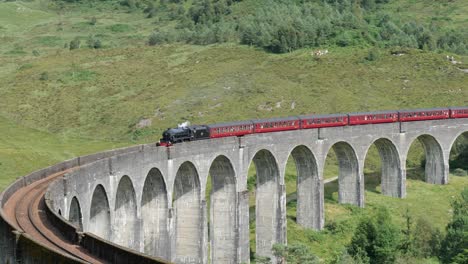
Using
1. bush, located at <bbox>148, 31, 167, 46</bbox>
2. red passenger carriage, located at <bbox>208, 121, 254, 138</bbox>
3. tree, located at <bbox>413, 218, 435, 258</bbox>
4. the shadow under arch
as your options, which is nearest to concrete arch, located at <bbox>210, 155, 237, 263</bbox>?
red passenger carriage, located at <bbox>208, 121, 254, 138</bbox>

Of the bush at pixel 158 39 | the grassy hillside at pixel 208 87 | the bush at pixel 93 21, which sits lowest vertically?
the grassy hillside at pixel 208 87

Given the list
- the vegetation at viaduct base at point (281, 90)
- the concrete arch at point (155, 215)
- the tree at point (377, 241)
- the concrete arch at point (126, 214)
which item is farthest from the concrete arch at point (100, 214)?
the tree at point (377, 241)

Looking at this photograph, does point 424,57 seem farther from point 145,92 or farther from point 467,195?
point 467,195

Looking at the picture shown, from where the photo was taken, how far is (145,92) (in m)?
114

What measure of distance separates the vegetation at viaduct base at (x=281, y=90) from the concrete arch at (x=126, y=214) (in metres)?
12.9

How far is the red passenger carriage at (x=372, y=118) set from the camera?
74938 millimetres

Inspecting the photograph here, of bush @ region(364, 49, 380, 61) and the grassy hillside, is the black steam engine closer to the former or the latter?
the grassy hillside

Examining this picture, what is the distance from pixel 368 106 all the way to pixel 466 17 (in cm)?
7004

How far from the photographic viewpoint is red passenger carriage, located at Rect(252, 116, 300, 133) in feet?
222

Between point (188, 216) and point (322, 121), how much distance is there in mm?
19508

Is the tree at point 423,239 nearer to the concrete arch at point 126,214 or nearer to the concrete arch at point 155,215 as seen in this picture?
the concrete arch at point 155,215

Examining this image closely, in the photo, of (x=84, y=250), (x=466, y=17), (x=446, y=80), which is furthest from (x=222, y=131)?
(x=466, y=17)

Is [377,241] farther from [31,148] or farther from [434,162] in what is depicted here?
[31,148]

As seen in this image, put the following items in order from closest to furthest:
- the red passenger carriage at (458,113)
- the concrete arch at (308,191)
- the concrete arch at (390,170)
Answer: the concrete arch at (308,191)
the concrete arch at (390,170)
the red passenger carriage at (458,113)
